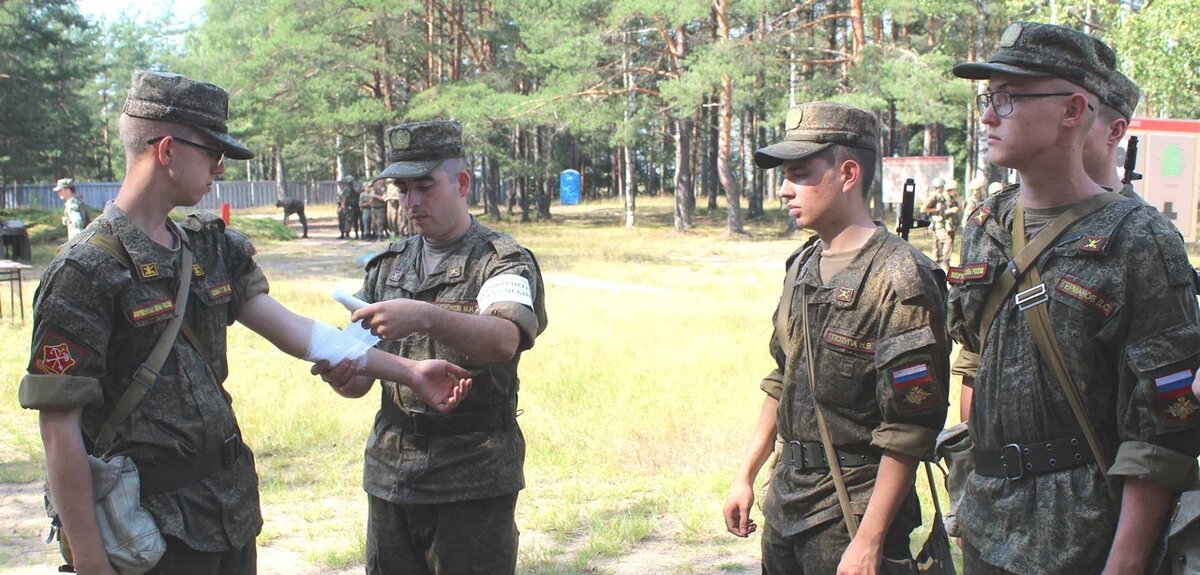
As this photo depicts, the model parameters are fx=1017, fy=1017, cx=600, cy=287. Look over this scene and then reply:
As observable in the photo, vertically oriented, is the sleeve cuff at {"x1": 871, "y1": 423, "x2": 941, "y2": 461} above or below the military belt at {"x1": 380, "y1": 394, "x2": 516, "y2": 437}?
above

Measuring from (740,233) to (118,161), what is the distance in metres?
56.7

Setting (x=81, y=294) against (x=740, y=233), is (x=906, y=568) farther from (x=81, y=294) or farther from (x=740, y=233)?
(x=740, y=233)

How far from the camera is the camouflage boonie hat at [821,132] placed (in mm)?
2803

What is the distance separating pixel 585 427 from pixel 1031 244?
5.29 m

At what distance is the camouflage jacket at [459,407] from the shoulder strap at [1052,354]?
4.42 ft

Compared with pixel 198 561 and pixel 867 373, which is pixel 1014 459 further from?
pixel 198 561

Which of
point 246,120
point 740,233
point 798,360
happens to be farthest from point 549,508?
point 246,120

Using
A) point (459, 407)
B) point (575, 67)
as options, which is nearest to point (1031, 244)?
point (459, 407)

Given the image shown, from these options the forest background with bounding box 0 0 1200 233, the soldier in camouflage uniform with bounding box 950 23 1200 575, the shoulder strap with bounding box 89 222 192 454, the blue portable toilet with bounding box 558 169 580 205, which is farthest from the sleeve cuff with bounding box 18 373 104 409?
the blue portable toilet with bounding box 558 169 580 205

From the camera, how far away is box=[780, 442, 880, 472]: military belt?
8.74ft

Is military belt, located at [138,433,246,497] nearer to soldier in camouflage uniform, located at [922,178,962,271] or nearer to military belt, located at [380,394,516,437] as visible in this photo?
military belt, located at [380,394,516,437]

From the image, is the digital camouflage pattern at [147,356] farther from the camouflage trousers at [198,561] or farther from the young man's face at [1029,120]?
the young man's face at [1029,120]

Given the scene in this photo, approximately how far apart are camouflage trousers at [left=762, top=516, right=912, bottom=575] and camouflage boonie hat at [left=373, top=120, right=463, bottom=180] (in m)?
1.52

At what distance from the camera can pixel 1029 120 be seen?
231 centimetres
